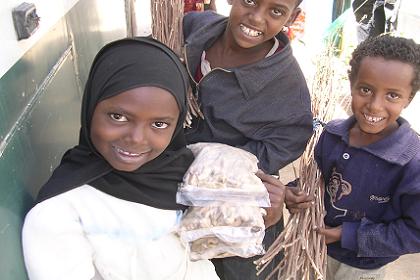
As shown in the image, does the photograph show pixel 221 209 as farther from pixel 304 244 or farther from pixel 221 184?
pixel 304 244

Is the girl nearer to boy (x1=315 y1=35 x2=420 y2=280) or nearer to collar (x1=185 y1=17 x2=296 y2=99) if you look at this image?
collar (x1=185 y1=17 x2=296 y2=99)

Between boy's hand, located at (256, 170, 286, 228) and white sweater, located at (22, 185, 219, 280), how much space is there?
1.06 feet

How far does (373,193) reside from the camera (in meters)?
1.71

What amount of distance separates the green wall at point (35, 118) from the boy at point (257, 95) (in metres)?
0.53

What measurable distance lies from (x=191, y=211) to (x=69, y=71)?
0.84 meters

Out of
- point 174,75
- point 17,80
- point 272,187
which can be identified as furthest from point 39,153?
point 272,187

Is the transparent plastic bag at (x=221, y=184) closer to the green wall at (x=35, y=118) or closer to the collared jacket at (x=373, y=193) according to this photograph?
the green wall at (x=35, y=118)

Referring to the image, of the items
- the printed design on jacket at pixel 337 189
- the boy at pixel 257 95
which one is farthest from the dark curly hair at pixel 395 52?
the printed design on jacket at pixel 337 189

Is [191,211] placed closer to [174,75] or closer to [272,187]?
[272,187]

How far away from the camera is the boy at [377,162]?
1617 millimetres

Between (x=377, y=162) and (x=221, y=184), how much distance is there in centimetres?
73

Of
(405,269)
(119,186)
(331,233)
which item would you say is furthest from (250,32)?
(405,269)

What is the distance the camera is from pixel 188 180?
133 cm

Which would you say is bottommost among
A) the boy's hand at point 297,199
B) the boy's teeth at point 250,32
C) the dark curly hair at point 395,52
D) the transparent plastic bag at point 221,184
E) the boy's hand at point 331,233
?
the boy's hand at point 331,233
